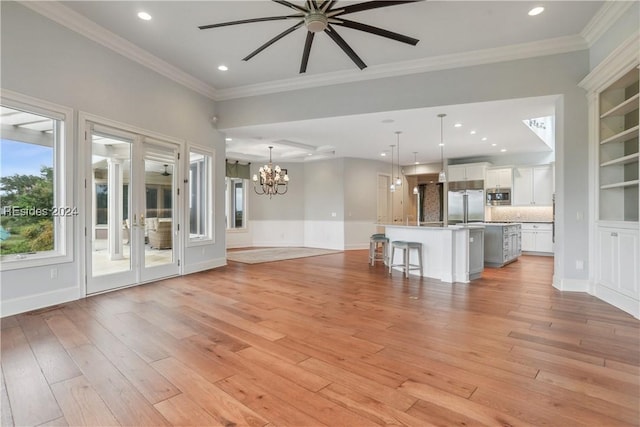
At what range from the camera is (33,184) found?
12.2 feet

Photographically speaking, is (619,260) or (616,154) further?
(616,154)

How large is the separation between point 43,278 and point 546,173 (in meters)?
11.0

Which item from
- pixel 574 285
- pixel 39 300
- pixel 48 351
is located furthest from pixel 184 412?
pixel 574 285

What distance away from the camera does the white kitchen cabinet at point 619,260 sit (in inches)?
135

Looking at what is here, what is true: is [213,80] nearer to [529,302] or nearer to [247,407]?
[247,407]

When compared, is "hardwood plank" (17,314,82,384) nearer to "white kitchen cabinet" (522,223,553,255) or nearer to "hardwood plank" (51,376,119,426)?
"hardwood plank" (51,376,119,426)

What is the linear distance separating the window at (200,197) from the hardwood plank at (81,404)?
405 cm

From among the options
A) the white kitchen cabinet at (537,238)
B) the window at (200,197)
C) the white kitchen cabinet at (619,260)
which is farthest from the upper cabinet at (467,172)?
the window at (200,197)

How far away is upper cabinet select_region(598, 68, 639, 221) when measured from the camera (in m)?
3.89

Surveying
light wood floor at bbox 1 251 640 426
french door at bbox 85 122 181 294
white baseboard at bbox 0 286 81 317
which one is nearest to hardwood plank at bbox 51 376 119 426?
light wood floor at bbox 1 251 640 426

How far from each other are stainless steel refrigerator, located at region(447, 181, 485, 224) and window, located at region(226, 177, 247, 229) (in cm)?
674

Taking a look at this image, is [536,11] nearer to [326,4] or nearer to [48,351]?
[326,4]

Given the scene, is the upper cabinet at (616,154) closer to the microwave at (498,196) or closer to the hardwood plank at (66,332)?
the microwave at (498,196)

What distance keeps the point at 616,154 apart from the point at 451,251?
250 centimetres
